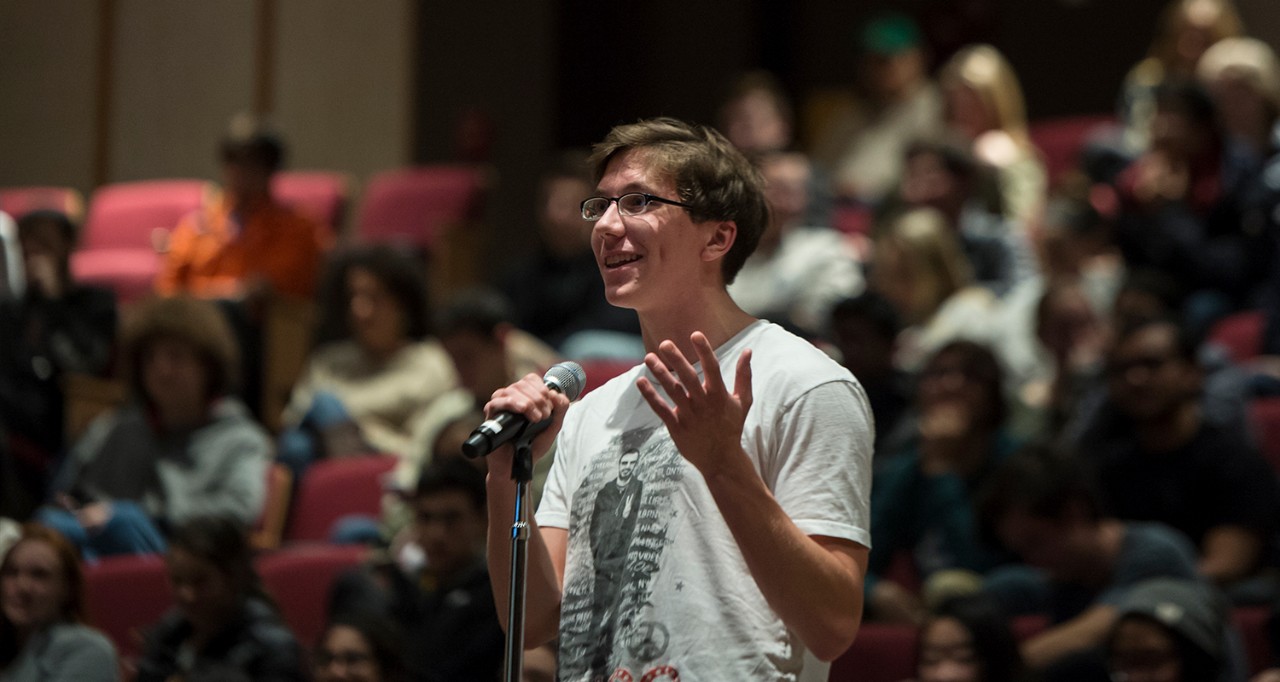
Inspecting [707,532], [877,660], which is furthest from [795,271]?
[707,532]

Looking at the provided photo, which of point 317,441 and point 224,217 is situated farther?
point 224,217

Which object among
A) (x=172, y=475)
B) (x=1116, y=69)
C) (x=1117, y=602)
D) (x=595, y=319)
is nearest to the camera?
(x=1117, y=602)

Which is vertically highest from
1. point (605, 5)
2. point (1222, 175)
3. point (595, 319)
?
point (605, 5)

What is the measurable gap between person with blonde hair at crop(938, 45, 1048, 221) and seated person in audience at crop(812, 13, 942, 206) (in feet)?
1.02

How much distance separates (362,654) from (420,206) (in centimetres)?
318

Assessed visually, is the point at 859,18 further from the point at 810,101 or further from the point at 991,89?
the point at 991,89

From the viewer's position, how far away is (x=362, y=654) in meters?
2.88

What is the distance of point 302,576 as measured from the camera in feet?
11.2

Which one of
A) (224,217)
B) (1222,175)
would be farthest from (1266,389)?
(224,217)

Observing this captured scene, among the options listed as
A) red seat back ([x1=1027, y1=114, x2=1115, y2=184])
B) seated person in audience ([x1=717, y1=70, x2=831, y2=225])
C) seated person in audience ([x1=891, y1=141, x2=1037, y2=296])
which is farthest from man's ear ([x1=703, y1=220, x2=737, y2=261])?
red seat back ([x1=1027, y1=114, x2=1115, y2=184])

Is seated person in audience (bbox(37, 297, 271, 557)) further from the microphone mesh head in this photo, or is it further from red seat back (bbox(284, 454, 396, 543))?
the microphone mesh head

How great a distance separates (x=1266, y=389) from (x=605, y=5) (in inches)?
161

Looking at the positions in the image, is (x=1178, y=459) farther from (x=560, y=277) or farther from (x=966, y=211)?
(x=560, y=277)

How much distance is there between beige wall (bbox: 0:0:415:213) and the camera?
460 cm
